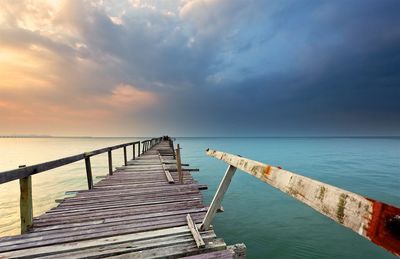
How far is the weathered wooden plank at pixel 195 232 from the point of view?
11.5ft

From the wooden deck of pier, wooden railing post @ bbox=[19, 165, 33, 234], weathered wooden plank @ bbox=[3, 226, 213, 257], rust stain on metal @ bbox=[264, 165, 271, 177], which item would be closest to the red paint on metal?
rust stain on metal @ bbox=[264, 165, 271, 177]

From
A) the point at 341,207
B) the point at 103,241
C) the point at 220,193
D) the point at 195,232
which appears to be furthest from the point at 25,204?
the point at 341,207

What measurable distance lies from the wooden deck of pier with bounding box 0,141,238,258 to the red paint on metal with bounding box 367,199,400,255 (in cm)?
275

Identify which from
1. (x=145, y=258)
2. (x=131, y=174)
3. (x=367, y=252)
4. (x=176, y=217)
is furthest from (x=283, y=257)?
(x=131, y=174)

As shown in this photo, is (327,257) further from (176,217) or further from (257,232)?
(176,217)

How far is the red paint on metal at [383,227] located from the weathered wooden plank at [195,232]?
294 centimetres

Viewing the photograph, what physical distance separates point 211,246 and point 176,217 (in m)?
1.45

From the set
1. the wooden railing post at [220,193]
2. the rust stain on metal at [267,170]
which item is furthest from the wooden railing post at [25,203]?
the rust stain on metal at [267,170]

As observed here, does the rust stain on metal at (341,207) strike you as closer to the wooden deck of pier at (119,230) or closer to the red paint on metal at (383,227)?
the red paint on metal at (383,227)

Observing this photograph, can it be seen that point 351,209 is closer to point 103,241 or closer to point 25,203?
point 103,241

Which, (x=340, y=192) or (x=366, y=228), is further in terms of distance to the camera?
(x=340, y=192)

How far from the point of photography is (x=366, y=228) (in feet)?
3.50

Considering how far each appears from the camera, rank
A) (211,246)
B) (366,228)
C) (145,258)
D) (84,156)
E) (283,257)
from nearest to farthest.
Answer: (366,228)
(145,258)
(211,246)
(84,156)
(283,257)

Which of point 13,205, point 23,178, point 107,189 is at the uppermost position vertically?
point 23,178
